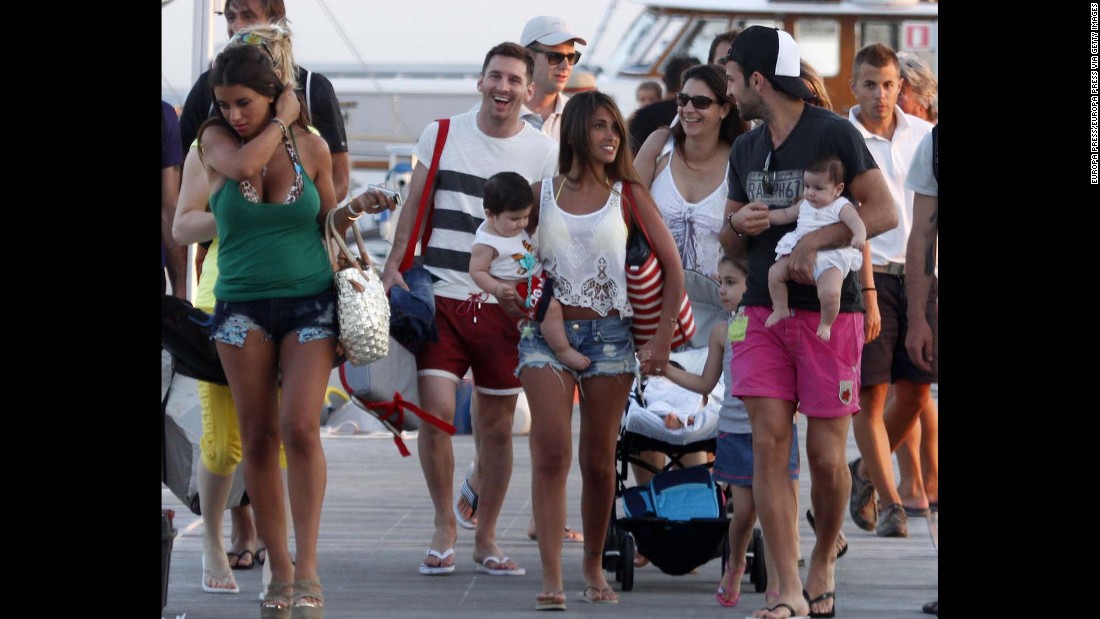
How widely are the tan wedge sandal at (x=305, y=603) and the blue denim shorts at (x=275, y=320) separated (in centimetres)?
80

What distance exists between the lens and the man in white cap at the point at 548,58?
827 centimetres

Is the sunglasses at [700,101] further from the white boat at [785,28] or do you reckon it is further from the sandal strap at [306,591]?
the white boat at [785,28]

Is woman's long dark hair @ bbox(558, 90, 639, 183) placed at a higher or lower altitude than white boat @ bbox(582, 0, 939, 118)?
lower

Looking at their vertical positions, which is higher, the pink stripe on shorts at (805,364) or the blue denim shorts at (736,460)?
the pink stripe on shorts at (805,364)

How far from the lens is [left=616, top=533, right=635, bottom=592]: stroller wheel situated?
6.93 meters

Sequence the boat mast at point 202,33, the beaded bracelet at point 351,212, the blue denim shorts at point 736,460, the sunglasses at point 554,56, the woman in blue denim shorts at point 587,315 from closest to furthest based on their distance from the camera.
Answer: the beaded bracelet at point 351,212 < the woman in blue denim shorts at point 587,315 < the blue denim shorts at point 736,460 < the sunglasses at point 554,56 < the boat mast at point 202,33

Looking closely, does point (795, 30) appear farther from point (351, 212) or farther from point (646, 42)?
point (351, 212)

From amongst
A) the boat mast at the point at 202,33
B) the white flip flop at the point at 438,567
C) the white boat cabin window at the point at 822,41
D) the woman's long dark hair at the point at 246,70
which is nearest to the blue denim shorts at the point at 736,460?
the white flip flop at the point at 438,567

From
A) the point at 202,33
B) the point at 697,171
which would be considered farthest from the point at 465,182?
the point at 202,33

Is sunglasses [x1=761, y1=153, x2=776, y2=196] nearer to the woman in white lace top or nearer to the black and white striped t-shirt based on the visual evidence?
the woman in white lace top

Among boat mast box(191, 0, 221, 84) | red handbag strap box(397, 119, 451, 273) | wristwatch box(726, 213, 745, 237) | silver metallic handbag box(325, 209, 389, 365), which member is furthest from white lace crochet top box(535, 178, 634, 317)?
boat mast box(191, 0, 221, 84)
